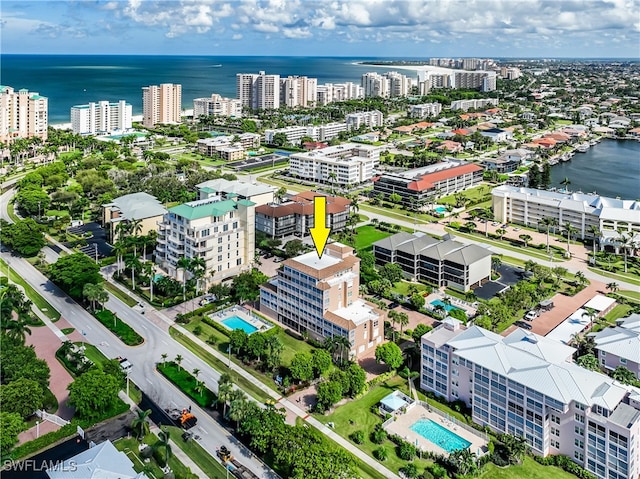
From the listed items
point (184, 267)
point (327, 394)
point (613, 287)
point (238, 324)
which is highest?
point (184, 267)

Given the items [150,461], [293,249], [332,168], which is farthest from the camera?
[332,168]

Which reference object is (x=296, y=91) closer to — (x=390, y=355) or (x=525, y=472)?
(x=390, y=355)

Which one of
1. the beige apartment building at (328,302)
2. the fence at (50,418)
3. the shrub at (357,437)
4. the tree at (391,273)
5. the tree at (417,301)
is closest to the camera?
the shrub at (357,437)

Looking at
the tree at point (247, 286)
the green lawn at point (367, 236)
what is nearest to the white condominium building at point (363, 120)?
the green lawn at point (367, 236)

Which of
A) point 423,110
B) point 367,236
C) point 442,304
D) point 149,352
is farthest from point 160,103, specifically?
point 442,304

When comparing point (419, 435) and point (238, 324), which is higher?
point (238, 324)

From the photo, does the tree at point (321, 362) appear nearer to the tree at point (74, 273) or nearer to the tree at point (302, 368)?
the tree at point (302, 368)

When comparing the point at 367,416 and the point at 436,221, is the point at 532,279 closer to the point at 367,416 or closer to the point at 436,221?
the point at 436,221

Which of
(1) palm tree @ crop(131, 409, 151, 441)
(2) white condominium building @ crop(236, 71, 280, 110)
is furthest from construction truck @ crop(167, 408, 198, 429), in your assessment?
(2) white condominium building @ crop(236, 71, 280, 110)
